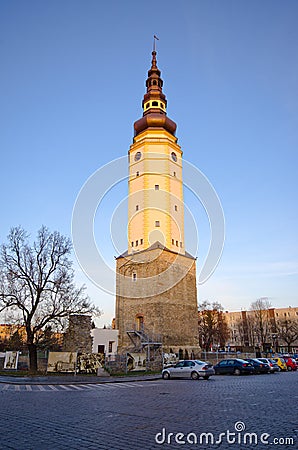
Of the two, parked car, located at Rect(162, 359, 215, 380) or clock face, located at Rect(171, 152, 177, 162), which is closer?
parked car, located at Rect(162, 359, 215, 380)

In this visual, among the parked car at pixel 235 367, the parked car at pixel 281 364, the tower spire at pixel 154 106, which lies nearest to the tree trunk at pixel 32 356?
the parked car at pixel 235 367

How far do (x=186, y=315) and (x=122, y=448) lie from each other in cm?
3999

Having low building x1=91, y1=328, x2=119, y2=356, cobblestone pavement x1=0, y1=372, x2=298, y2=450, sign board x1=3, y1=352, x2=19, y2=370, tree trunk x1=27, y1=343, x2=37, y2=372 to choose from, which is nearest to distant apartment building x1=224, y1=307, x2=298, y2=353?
low building x1=91, y1=328, x2=119, y2=356

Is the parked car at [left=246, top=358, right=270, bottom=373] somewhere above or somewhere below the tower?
below

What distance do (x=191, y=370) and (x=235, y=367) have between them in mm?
5907

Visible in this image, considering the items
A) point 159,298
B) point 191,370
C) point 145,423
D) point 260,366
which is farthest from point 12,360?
point 145,423

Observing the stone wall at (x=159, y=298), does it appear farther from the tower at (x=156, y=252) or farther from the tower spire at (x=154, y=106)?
the tower spire at (x=154, y=106)

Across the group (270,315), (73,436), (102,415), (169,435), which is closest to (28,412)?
(102,415)

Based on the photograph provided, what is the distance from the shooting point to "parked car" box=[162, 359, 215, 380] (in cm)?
2388

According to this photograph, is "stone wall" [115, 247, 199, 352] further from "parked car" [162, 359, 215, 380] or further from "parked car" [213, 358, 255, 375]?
"parked car" [162, 359, 215, 380]

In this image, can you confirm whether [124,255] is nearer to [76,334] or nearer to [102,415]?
[76,334]

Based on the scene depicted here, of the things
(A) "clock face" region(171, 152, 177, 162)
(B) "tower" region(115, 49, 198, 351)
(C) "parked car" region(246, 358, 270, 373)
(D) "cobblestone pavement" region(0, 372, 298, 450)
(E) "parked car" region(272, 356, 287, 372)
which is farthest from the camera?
(A) "clock face" region(171, 152, 177, 162)

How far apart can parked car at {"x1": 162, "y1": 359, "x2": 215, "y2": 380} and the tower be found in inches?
617

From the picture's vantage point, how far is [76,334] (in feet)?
102
